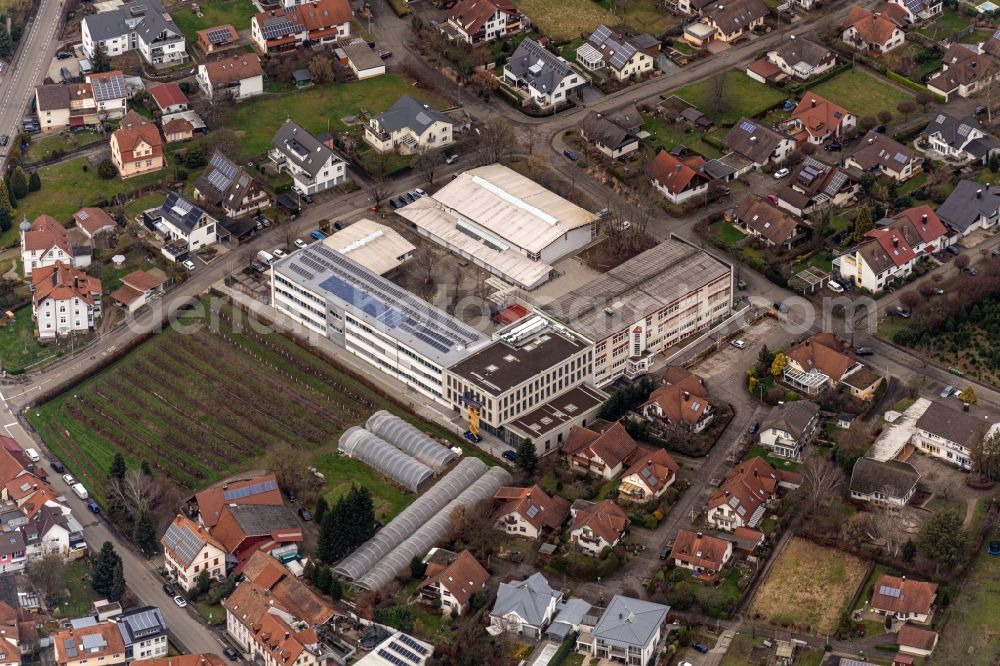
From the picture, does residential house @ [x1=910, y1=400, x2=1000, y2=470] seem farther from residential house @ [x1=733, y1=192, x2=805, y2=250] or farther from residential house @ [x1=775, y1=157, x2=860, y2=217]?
residential house @ [x1=775, y1=157, x2=860, y2=217]

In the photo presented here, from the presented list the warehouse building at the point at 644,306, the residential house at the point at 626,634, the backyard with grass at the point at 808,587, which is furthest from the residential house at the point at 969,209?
the residential house at the point at 626,634

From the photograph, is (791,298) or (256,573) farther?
(791,298)

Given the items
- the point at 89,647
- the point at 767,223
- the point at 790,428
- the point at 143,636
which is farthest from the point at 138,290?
the point at 790,428

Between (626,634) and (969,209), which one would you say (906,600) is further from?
(969,209)

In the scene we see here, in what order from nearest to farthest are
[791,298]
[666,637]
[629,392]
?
1. [666,637]
2. [629,392]
3. [791,298]

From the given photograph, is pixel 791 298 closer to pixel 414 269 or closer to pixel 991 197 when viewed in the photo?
pixel 991 197

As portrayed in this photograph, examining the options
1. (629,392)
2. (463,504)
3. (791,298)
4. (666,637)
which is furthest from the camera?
(791,298)

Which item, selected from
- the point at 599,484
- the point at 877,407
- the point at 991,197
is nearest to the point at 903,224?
the point at 991,197

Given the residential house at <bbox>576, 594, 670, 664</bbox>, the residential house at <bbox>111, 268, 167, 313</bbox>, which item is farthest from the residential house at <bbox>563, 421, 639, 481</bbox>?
the residential house at <bbox>111, 268, 167, 313</bbox>
